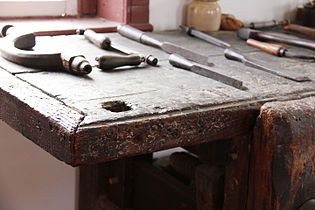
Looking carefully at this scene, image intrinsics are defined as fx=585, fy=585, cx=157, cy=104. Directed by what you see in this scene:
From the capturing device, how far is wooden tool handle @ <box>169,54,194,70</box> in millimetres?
1268

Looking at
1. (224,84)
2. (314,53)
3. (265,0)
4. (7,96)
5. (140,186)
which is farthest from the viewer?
(265,0)

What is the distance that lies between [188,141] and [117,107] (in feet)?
0.44

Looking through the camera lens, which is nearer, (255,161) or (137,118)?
(137,118)

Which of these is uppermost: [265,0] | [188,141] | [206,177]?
[265,0]

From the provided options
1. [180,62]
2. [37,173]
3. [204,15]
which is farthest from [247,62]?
[37,173]

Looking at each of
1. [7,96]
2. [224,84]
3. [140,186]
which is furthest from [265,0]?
[7,96]

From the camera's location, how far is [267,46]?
1.55 metres

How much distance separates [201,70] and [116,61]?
0.18 m

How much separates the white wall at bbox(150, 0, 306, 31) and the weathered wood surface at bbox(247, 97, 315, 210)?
0.78 meters

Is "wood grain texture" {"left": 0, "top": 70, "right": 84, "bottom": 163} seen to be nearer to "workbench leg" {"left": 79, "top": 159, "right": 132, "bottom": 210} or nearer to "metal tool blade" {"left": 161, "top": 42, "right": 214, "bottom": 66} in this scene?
"metal tool blade" {"left": 161, "top": 42, "right": 214, "bottom": 66}

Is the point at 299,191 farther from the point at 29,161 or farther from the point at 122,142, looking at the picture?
the point at 29,161

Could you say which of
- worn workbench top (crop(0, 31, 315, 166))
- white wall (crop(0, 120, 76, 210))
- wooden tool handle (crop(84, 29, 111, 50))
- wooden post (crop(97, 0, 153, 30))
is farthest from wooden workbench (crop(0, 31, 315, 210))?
white wall (crop(0, 120, 76, 210))

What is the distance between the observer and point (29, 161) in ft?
5.78

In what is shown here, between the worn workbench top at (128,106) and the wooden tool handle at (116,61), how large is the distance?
15mm
